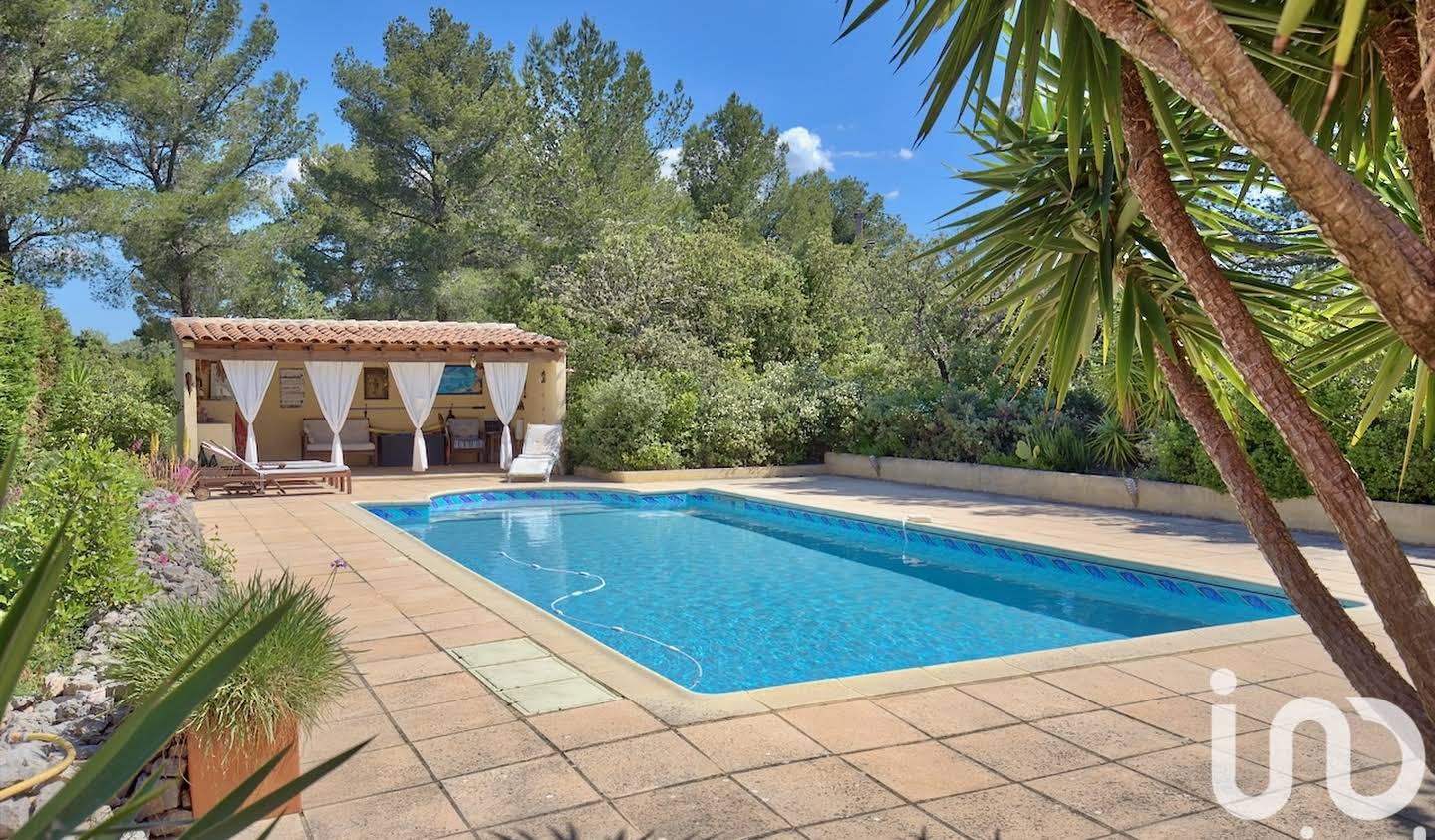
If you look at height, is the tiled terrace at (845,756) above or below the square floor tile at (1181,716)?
below

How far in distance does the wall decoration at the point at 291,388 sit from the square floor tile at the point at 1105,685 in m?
→ 16.5

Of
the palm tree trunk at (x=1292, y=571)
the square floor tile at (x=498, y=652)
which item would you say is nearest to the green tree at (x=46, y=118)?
the square floor tile at (x=498, y=652)

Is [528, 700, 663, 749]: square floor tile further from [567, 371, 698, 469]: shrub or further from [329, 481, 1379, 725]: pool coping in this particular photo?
[567, 371, 698, 469]: shrub

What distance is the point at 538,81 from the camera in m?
26.2

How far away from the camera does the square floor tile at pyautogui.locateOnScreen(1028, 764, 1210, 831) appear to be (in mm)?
3432

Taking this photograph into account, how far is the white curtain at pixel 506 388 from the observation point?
17.2 m

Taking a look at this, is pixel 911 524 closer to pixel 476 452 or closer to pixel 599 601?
pixel 599 601

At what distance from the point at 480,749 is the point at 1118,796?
2440 millimetres

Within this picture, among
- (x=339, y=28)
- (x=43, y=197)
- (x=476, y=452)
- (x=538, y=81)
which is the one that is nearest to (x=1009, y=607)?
(x=476, y=452)

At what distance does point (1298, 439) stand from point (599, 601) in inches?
274

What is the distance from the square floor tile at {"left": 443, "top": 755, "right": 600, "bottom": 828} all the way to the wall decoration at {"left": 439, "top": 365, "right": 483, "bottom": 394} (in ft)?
53.0

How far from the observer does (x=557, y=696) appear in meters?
4.81

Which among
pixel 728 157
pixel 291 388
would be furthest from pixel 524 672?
pixel 728 157

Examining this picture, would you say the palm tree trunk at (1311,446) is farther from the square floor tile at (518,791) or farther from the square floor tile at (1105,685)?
the square floor tile at (1105,685)
